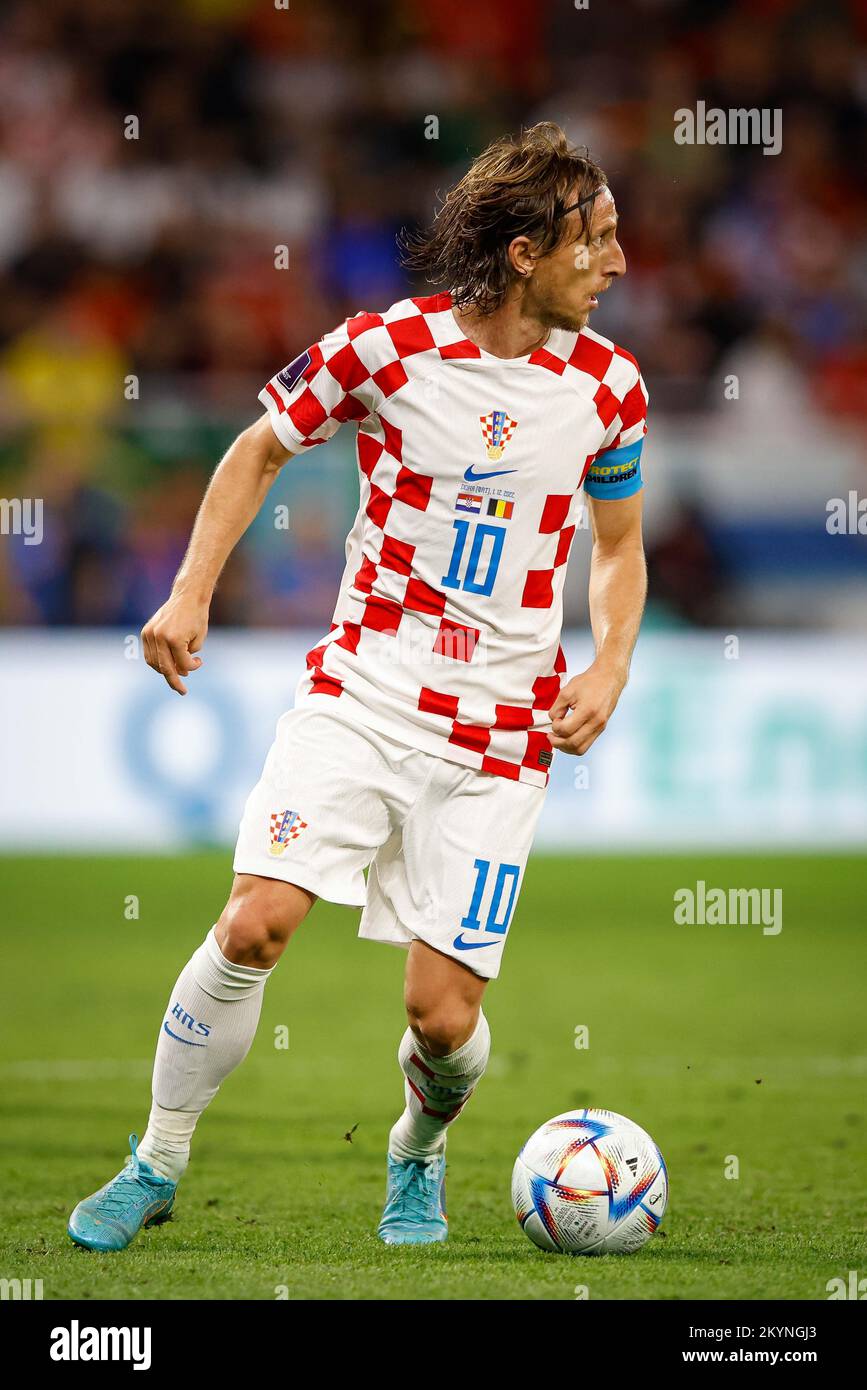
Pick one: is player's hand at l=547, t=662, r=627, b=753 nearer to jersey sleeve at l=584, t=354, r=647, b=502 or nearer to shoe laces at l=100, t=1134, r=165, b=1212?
jersey sleeve at l=584, t=354, r=647, b=502

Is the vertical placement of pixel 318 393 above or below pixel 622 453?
above

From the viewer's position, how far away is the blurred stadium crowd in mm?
10922

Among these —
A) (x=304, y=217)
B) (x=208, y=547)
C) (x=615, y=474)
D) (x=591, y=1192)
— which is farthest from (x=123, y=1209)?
(x=304, y=217)

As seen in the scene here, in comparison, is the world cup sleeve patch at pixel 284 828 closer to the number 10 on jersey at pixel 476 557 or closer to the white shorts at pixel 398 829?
the white shorts at pixel 398 829

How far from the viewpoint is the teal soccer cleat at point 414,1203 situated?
14.1ft

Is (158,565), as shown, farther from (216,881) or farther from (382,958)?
(382,958)

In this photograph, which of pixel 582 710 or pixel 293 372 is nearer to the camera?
pixel 582 710

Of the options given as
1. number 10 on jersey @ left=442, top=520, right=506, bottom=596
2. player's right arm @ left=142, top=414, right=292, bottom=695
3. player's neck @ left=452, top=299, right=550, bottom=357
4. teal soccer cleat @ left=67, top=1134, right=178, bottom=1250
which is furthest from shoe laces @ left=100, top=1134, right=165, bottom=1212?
player's neck @ left=452, top=299, right=550, bottom=357

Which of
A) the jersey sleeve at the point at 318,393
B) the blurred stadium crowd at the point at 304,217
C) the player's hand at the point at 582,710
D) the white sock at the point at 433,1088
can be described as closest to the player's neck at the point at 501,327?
the jersey sleeve at the point at 318,393

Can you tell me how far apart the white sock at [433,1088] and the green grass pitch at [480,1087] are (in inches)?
8.4

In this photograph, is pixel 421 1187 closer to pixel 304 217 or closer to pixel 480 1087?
pixel 480 1087

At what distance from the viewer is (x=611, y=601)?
175 inches

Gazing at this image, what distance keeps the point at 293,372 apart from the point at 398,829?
1072mm
